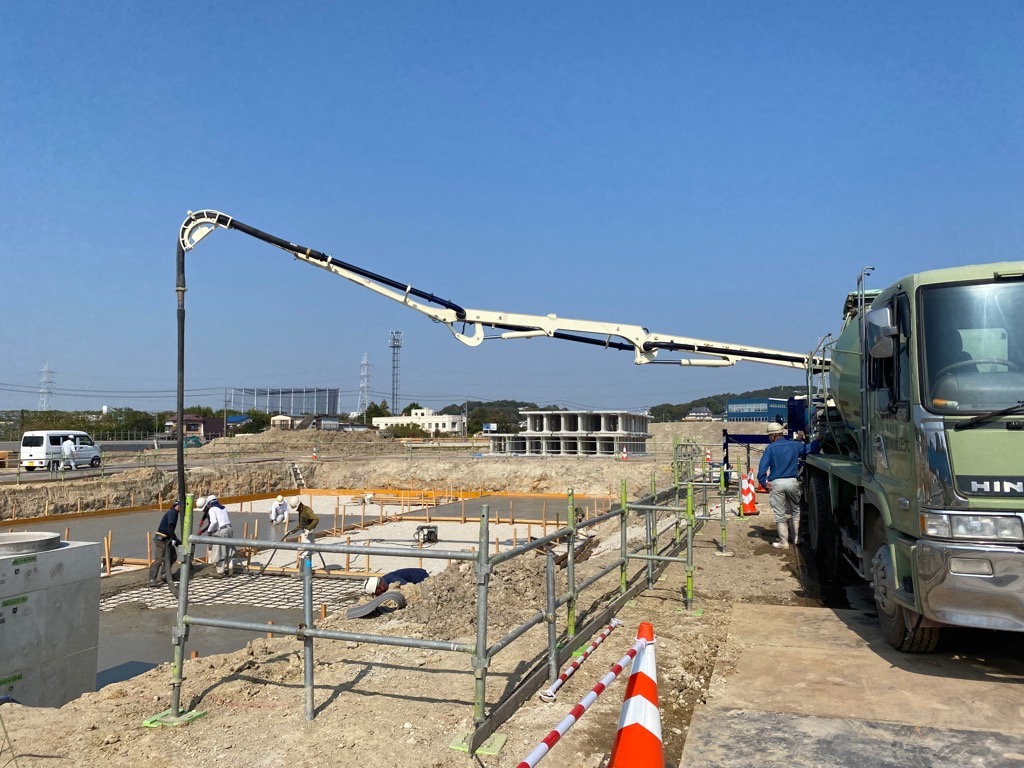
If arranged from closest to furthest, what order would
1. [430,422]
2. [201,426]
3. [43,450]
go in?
[43,450], [201,426], [430,422]

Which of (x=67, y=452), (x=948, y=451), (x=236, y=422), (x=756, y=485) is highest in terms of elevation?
(x=236, y=422)

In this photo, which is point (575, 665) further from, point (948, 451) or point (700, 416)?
point (700, 416)

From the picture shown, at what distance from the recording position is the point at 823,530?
30.2 ft

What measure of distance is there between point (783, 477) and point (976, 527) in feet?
21.8

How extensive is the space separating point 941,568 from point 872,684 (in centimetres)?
94

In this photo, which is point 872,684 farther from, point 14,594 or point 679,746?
point 14,594

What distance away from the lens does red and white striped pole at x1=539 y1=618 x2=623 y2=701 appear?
4.61 meters

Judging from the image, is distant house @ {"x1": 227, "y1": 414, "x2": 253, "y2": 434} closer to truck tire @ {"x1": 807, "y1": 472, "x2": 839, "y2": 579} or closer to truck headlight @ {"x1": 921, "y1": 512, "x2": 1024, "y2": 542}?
truck tire @ {"x1": 807, "y1": 472, "x2": 839, "y2": 579}

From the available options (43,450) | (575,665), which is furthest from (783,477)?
(43,450)

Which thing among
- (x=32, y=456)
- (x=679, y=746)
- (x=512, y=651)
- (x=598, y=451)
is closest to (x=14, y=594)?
(x=512, y=651)

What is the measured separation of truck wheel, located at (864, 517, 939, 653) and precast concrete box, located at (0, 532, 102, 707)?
253 inches

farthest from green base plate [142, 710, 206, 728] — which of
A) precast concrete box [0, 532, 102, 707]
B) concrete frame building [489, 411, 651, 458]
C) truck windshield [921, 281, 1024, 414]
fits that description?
concrete frame building [489, 411, 651, 458]

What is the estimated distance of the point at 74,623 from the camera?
6.07 m

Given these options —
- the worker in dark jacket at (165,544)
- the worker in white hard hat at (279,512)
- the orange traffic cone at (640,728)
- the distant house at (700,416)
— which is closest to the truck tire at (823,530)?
the orange traffic cone at (640,728)
